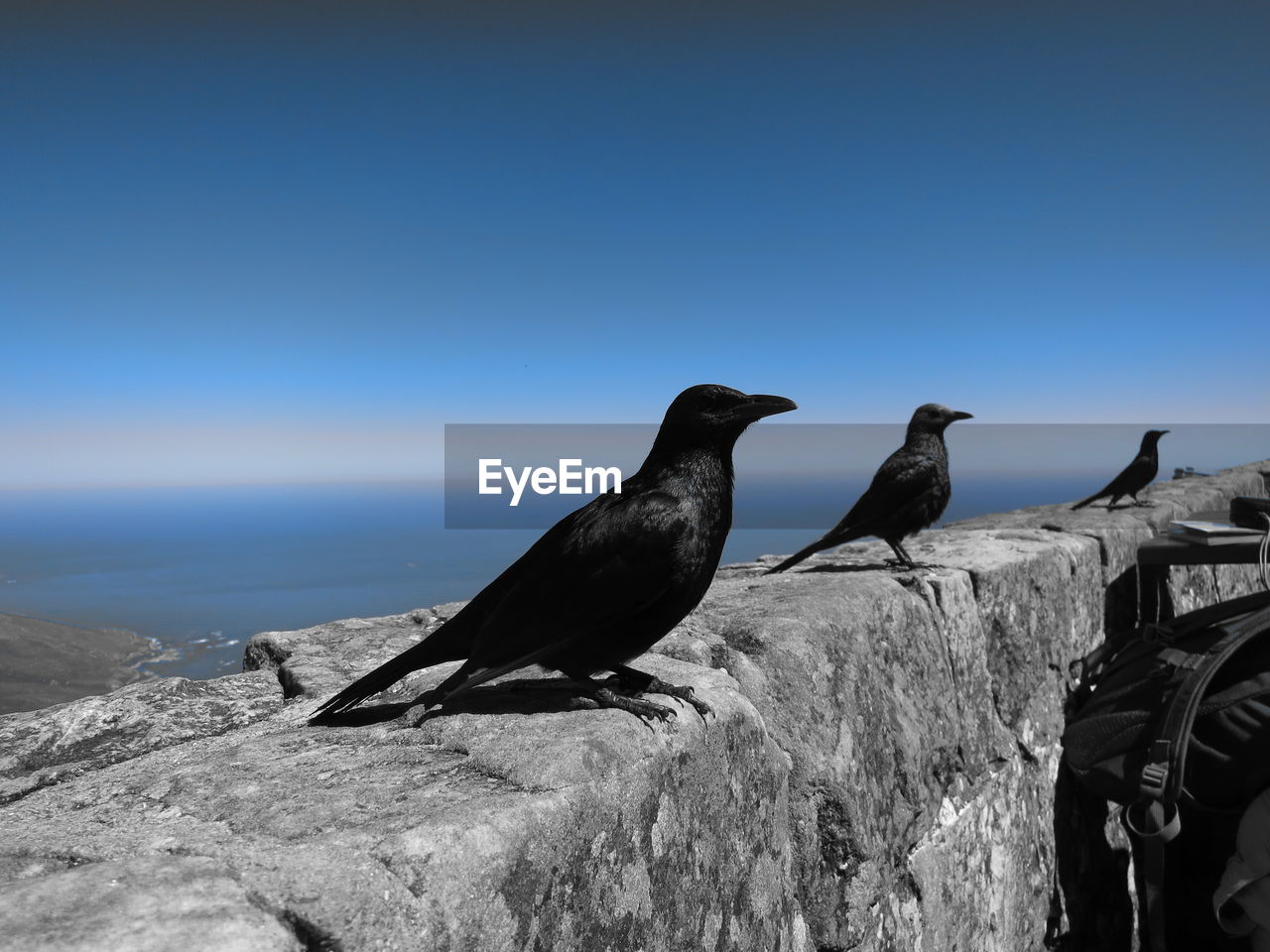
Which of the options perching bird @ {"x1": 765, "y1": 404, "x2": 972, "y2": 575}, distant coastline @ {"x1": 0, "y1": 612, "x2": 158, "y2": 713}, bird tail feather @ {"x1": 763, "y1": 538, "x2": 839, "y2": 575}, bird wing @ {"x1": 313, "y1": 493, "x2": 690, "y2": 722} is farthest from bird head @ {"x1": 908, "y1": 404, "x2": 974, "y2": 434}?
distant coastline @ {"x1": 0, "y1": 612, "x2": 158, "y2": 713}

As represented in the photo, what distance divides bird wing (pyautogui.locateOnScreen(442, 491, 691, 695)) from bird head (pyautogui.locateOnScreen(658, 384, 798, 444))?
0.29 m

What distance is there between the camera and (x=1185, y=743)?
2191 millimetres

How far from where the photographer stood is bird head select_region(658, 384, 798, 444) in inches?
75.1

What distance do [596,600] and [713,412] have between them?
621 millimetres

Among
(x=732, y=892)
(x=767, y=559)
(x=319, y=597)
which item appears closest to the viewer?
(x=732, y=892)

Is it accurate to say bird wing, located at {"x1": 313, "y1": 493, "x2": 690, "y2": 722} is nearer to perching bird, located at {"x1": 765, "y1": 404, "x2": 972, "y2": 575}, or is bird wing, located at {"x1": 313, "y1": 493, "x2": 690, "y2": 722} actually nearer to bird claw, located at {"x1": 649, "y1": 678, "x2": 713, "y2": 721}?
bird claw, located at {"x1": 649, "y1": 678, "x2": 713, "y2": 721}

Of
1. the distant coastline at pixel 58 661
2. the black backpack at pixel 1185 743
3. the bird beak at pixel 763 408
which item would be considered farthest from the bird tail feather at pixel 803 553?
the distant coastline at pixel 58 661

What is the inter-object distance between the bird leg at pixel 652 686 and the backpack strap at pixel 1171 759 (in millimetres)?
1637

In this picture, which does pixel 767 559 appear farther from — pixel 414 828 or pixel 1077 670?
pixel 414 828

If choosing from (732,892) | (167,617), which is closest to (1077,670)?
(732,892)

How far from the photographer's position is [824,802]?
1.76 m

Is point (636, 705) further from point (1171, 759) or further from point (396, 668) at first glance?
point (1171, 759)

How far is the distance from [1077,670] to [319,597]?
14578 centimetres

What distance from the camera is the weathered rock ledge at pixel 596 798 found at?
86cm
